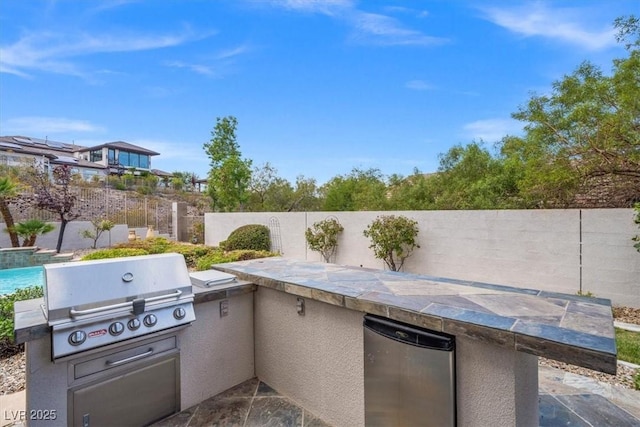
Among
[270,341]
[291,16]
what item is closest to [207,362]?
[270,341]

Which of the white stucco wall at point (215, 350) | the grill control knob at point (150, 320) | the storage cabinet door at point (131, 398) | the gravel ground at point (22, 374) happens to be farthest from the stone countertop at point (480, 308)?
the gravel ground at point (22, 374)

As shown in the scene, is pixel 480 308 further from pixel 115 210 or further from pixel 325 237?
pixel 115 210

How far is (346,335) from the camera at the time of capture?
236cm

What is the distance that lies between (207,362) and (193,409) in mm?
374

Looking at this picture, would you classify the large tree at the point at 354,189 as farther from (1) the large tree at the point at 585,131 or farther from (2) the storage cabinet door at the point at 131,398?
(2) the storage cabinet door at the point at 131,398

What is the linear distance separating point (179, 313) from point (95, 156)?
3895cm

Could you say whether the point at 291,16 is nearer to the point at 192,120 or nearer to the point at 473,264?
the point at 473,264

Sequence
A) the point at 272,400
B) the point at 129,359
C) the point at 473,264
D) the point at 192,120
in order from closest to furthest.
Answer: the point at 129,359 → the point at 272,400 → the point at 473,264 → the point at 192,120

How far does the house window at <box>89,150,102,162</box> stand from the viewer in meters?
32.9

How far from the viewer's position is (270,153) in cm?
1772

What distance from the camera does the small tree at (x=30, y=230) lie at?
1189 centimetres

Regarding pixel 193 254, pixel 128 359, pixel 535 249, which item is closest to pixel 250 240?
pixel 193 254

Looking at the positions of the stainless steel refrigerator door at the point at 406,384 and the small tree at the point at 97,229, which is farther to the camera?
the small tree at the point at 97,229

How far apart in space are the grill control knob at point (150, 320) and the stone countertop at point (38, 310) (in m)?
0.38
